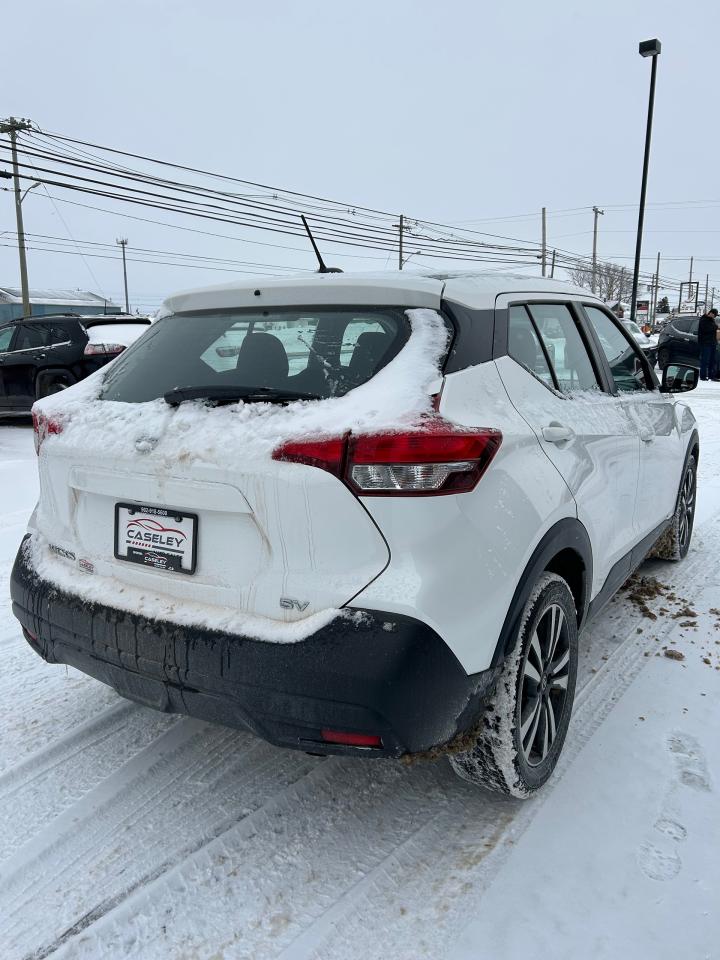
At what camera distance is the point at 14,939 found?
1.96 metres

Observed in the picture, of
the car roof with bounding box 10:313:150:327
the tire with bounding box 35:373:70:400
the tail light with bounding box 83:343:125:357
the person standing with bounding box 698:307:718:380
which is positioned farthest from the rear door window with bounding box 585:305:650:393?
the person standing with bounding box 698:307:718:380

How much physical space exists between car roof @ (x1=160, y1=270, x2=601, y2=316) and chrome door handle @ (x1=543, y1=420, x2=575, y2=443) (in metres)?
0.45

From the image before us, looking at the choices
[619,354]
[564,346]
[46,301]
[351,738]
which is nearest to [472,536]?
[351,738]

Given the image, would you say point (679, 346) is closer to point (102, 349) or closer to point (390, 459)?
point (102, 349)

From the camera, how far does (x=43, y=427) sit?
8.40 feet

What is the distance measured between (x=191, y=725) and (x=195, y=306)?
1.64 metres

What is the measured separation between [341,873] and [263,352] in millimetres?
1627

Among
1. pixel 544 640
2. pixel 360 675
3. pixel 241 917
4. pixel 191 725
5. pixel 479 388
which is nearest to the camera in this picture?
pixel 360 675

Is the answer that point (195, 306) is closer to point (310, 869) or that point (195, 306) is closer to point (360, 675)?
point (360, 675)

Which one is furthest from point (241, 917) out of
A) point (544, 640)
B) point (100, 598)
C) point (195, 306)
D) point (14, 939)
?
point (195, 306)

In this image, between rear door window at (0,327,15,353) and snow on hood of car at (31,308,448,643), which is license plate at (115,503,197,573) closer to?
snow on hood of car at (31,308,448,643)

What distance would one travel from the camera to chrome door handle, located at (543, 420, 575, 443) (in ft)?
7.97

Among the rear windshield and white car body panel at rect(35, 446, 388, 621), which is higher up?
the rear windshield

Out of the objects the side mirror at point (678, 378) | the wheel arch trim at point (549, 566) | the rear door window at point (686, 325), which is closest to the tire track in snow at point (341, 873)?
the wheel arch trim at point (549, 566)
